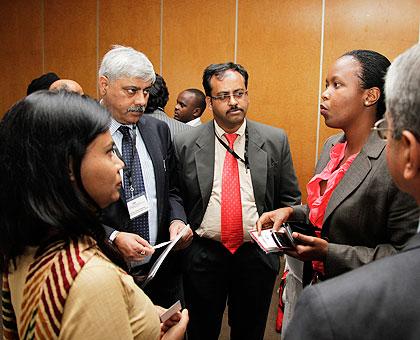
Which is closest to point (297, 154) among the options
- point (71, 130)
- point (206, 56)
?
point (206, 56)

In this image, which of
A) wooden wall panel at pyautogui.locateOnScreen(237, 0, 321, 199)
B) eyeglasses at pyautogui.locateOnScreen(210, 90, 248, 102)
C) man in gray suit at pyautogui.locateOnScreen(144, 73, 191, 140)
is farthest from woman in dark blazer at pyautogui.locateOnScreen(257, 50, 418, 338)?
wooden wall panel at pyautogui.locateOnScreen(237, 0, 321, 199)

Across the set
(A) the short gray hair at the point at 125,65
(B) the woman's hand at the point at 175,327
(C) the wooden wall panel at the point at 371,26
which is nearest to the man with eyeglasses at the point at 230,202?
(A) the short gray hair at the point at 125,65

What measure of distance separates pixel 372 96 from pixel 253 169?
86 cm

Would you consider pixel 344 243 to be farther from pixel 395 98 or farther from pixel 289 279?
pixel 395 98

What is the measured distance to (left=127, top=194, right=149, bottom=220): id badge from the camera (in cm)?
207

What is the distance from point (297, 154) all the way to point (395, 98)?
477 cm

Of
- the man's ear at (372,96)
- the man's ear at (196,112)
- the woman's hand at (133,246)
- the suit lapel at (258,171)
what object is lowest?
the woman's hand at (133,246)

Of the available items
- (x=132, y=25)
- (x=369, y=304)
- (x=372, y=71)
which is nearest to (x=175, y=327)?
(x=369, y=304)

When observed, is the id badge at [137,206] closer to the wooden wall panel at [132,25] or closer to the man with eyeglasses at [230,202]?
the man with eyeglasses at [230,202]

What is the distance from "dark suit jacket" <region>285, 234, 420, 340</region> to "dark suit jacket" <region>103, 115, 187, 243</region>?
1.44m

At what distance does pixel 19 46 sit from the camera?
21.7 ft

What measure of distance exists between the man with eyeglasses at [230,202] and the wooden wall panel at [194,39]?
3.23 metres

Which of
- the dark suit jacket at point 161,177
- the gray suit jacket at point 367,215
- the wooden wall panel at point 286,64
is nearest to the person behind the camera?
the gray suit jacket at point 367,215

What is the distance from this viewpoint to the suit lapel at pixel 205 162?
245 centimetres
